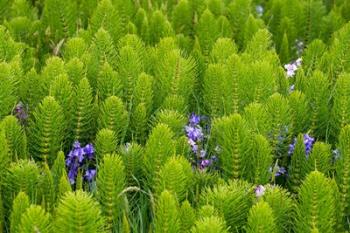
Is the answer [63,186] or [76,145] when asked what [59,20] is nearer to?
[76,145]

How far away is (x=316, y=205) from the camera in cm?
235

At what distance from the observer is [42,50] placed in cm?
406

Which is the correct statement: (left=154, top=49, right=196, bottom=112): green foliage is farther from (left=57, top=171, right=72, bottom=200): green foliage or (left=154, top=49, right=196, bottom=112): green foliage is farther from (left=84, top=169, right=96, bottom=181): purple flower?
(left=57, top=171, right=72, bottom=200): green foliage

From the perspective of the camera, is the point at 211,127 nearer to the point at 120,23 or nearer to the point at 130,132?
the point at 130,132

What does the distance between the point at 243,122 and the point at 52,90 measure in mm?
777

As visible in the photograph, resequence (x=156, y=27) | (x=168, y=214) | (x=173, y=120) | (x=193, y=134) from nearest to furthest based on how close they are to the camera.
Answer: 1. (x=168, y=214)
2. (x=173, y=120)
3. (x=193, y=134)
4. (x=156, y=27)

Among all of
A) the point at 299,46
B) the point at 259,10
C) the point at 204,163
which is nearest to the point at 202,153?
the point at 204,163

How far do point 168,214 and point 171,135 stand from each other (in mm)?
424

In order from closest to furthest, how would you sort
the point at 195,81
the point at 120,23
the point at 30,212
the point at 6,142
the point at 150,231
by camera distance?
1. the point at 30,212
2. the point at 150,231
3. the point at 6,142
4. the point at 195,81
5. the point at 120,23

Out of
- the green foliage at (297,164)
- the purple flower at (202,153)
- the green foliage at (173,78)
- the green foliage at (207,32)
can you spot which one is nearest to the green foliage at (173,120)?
the purple flower at (202,153)

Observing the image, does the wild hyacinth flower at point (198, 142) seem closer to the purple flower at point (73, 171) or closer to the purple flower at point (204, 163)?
the purple flower at point (204, 163)

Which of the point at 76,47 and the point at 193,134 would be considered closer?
the point at 193,134

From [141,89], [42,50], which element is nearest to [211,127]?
[141,89]

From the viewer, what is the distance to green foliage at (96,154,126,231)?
7.97 ft
